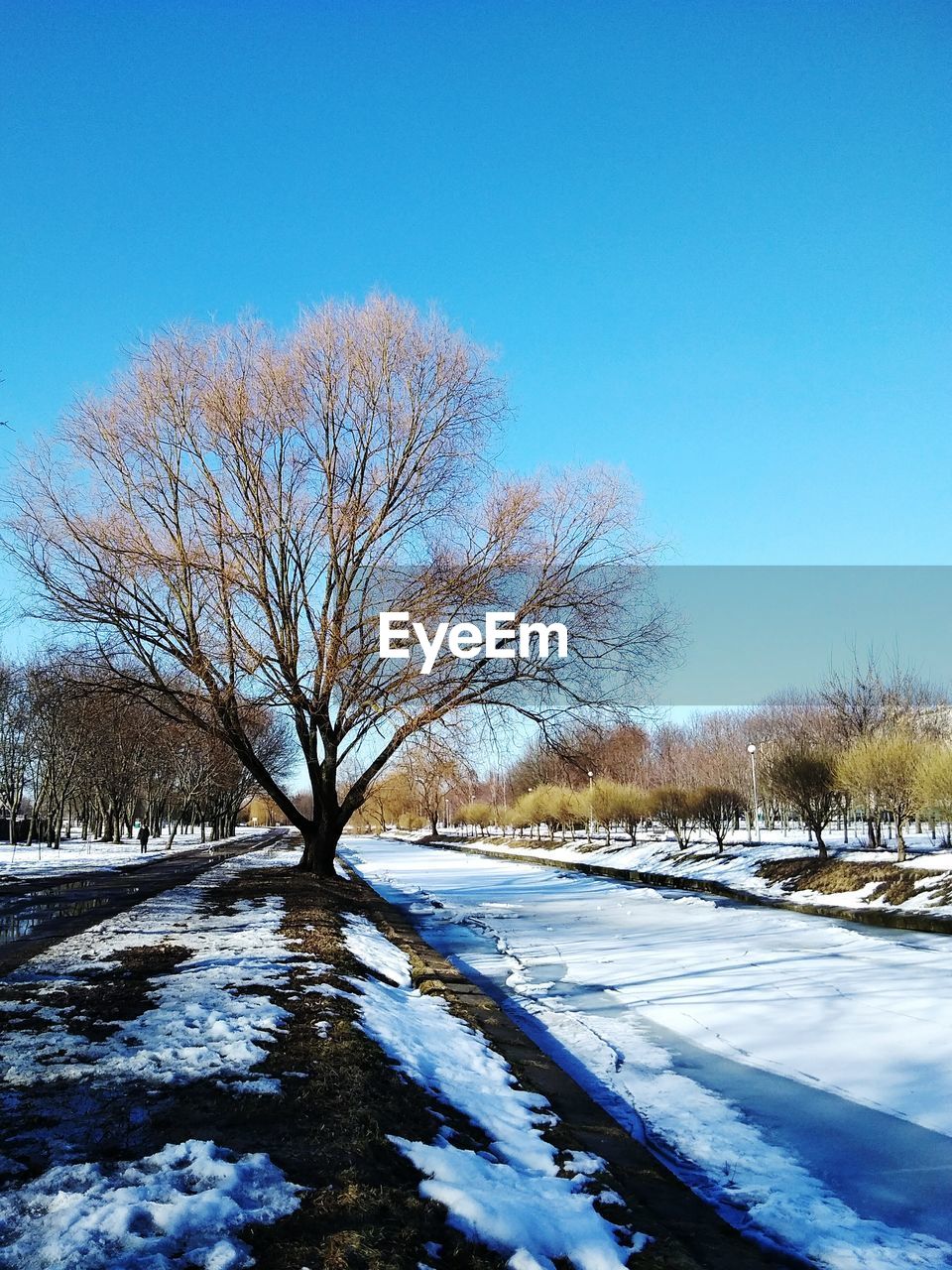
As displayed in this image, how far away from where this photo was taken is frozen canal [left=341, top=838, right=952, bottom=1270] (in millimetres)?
4633

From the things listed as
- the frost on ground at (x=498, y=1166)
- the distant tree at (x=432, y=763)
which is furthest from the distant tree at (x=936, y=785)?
the frost on ground at (x=498, y=1166)

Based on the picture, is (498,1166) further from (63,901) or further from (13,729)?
(13,729)

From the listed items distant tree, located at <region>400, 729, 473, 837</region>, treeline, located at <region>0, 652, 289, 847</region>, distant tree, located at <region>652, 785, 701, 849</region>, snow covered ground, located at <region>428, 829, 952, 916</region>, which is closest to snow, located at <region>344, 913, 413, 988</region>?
distant tree, located at <region>400, 729, 473, 837</region>

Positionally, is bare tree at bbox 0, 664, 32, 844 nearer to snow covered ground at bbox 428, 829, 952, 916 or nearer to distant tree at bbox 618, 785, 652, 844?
snow covered ground at bbox 428, 829, 952, 916

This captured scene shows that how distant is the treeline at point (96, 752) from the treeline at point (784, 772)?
8.22m

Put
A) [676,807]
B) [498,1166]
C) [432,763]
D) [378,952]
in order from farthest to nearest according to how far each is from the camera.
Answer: [676,807], [432,763], [378,952], [498,1166]

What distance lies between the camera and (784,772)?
28062 mm

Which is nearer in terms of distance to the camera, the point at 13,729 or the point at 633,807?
the point at 633,807

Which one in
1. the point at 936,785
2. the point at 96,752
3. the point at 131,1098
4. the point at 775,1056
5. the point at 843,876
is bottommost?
the point at 843,876

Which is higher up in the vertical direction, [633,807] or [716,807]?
[716,807]

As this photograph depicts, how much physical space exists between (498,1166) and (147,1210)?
5.67 feet

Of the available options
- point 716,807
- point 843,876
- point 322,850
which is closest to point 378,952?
point 322,850

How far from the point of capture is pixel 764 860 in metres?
25.7

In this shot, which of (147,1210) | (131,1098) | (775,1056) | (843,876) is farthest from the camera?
(843,876)
